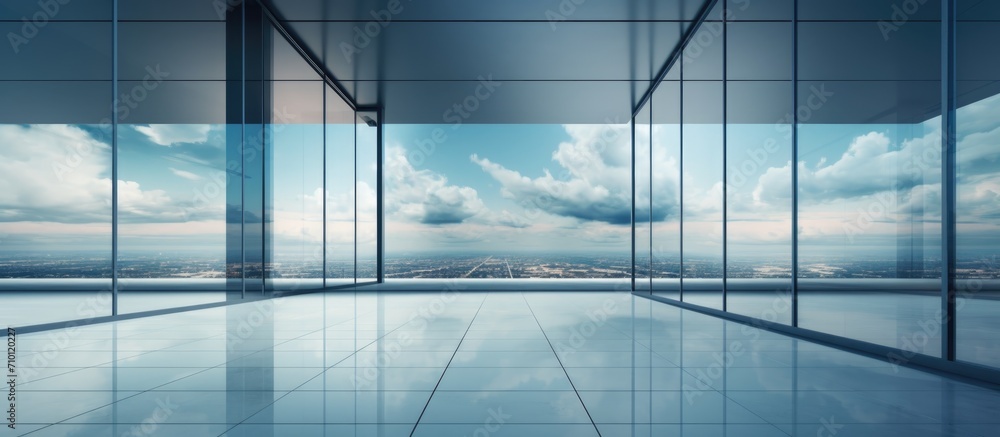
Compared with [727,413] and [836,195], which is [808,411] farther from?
[836,195]

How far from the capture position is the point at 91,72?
336 inches

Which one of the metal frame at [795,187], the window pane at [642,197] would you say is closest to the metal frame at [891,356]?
the metal frame at [795,187]

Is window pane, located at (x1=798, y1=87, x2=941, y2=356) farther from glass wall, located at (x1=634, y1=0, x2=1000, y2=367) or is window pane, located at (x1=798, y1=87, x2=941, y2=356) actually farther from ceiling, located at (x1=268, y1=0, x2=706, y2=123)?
ceiling, located at (x1=268, y1=0, x2=706, y2=123)

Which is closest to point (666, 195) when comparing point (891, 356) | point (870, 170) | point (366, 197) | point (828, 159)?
point (891, 356)

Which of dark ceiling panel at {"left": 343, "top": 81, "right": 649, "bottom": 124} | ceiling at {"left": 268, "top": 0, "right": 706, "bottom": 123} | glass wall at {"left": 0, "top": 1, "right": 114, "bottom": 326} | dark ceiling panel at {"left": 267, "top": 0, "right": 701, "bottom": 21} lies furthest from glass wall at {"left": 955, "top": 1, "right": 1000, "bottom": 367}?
glass wall at {"left": 0, "top": 1, "right": 114, "bottom": 326}

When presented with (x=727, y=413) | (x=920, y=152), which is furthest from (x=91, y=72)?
(x=920, y=152)

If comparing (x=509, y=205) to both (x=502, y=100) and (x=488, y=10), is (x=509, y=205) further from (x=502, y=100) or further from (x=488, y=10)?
(x=488, y=10)

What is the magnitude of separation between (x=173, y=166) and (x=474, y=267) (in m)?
7.85

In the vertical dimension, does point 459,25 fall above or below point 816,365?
above

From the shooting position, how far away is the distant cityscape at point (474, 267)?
6.26 meters

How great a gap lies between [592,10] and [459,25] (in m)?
1.91

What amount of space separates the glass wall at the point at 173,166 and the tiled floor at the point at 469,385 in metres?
2.07

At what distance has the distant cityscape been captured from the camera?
246 inches

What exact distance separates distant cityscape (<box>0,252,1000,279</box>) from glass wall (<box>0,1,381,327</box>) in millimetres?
60
